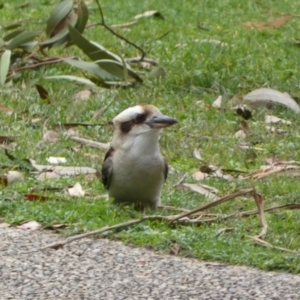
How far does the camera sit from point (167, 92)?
1053cm

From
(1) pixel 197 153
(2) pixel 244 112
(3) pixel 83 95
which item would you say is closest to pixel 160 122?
(1) pixel 197 153

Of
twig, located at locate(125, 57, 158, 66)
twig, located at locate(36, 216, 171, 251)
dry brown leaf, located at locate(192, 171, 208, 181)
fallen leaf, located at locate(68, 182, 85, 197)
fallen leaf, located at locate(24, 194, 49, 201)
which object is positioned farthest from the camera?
twig, located at locate(125, 57, 158, 66)

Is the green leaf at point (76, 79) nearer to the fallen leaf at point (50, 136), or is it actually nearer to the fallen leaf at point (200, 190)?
the fallen leaf at point (50, 136)

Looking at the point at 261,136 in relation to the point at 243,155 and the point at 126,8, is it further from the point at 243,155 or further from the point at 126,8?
the point at 126,8

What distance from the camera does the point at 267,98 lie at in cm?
1024

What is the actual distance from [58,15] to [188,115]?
1849 millimetres

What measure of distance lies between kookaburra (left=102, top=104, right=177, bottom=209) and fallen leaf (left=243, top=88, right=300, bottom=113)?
139 inches

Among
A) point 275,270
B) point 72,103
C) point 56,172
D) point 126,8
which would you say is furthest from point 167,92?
point 275,270

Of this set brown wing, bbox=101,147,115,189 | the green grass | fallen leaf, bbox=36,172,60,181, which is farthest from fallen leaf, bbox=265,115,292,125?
brown wing, bbox=101,147,115,189

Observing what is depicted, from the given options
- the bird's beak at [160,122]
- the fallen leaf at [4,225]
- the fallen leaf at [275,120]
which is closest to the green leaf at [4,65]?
the fallen leaf at [275,120]

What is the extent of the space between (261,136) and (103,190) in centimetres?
230

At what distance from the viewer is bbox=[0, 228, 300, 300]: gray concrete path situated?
17.1 ft

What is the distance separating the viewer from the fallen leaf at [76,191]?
23.6ft

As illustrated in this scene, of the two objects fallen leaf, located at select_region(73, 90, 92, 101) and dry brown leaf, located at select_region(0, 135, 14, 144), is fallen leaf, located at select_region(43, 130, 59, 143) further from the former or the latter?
fallen leaf, located at select_region(73, 90, 92, 101)
